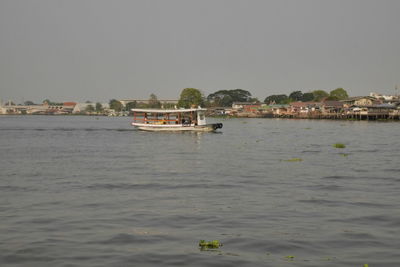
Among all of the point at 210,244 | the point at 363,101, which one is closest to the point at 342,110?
the point at 363,101

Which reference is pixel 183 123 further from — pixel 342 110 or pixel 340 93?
pixel 340 93

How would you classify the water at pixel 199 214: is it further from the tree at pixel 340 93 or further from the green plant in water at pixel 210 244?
the tree at pixel 340 93

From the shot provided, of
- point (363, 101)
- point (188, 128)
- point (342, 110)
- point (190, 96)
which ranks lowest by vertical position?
point (188, 128)

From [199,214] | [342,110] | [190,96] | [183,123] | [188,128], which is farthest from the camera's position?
[190,96]

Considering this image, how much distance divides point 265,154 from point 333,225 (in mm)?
20810

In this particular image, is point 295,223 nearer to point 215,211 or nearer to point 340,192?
point 215,211

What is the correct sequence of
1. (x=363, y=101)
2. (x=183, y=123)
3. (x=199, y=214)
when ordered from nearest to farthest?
1. (x=199, y=214)
2. (x=183, y=123)
3. (x=363, y=101)

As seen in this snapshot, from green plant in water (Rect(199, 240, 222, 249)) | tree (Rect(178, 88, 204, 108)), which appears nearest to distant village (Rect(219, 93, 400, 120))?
tree (Rect(178, 88, 204, 108))

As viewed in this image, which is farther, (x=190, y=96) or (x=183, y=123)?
(x=190, y=96)

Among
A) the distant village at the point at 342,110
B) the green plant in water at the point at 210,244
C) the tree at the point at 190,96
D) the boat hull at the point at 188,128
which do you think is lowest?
the green plant in water at the point at 210,244

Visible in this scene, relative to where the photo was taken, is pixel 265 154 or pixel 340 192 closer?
pixel 340 192

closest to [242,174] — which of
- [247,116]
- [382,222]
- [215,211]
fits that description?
[215,211]

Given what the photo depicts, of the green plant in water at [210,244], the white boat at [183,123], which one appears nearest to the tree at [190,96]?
the white boat at [183,123]

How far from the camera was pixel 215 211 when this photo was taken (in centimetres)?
1511
